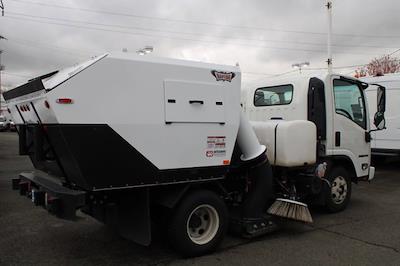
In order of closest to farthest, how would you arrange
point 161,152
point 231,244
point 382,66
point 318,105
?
point 161,152 → point 231,244 → point 318,105 → point 382,66

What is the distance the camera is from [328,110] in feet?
23.1

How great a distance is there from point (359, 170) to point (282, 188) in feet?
6.85

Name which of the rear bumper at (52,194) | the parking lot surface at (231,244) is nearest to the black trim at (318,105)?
the parking lot surface at (231,244)

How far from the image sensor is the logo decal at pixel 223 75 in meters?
5.18

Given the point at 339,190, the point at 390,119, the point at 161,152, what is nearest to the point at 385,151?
the point at 390,119

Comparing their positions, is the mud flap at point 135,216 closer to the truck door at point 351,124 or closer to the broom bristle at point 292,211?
the broom bristle at point 292,211

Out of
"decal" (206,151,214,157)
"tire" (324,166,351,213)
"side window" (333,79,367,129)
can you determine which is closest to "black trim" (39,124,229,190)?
"decal" (206,151,214,157)

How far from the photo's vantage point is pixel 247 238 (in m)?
5.87

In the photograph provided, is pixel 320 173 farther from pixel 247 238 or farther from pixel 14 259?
pixel 14 259

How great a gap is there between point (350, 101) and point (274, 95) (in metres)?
1.36

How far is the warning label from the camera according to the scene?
514 centimetres

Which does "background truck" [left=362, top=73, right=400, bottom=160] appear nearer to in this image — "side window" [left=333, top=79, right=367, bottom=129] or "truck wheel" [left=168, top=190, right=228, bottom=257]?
"side window" [left=333, top=79, right=367, bottom=129]

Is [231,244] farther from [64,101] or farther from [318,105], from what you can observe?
[64,101]

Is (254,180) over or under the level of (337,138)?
under
